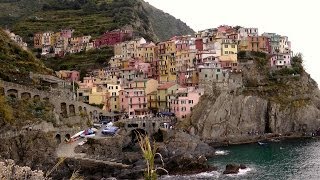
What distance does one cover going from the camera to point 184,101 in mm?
79688

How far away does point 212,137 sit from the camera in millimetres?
80250

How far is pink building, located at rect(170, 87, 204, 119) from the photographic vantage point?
79688mm

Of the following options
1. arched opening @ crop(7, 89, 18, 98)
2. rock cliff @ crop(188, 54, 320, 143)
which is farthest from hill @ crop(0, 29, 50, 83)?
rock cliff @ crop(188, 54, 320, 143)

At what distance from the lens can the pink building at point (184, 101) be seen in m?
79.7

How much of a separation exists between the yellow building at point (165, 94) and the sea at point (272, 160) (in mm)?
13046

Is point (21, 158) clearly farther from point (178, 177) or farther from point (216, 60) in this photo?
point (216, 60)

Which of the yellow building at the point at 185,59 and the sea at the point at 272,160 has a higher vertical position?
the yellow building at the point at 185,59

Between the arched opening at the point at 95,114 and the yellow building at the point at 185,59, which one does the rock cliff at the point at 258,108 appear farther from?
the arched opening at the point at 95,114

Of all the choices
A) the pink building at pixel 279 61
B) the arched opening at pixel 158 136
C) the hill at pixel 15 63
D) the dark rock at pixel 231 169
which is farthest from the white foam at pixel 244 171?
the pink building at pixel 279 61

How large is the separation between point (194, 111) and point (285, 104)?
18937 mm

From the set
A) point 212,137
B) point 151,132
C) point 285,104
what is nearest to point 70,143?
point 151,132

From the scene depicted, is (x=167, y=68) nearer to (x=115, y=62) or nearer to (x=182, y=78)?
(x=182, y=78)

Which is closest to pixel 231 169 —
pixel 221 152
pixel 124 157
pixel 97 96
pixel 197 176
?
pixel 197 176

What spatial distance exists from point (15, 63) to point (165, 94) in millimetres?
25397
